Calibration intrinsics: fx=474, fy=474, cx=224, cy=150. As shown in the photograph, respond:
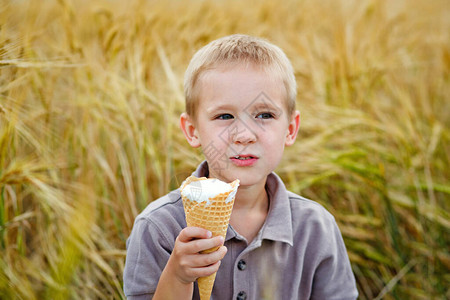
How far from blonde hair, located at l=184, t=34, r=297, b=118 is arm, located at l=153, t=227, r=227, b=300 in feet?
1.38

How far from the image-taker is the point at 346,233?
2021 millimetres

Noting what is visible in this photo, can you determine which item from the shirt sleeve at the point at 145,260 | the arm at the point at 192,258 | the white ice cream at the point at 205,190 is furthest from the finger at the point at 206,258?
the shirt sleeve at the point at 145,260

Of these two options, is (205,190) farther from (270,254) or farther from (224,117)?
(270,254)

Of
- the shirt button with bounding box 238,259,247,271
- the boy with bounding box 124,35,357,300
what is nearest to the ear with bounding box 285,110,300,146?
the boy with bounding box 124,35,357,300

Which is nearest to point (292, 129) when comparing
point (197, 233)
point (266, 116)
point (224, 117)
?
point (266, 116)

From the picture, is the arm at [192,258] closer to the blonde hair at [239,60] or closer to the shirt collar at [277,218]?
the shirt collar at [277,218]

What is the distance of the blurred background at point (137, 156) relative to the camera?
162 centimetres

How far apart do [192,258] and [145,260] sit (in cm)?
25

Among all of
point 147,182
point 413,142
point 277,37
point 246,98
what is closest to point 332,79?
point 413,142

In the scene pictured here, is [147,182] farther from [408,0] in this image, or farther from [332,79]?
[408,0]

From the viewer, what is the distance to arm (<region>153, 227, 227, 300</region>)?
1028 millimetres

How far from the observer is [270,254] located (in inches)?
52.4

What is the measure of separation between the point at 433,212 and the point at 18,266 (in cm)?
158

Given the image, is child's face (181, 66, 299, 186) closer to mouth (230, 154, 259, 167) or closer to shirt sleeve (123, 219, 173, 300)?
mouth (230, 154, 259, 167)
